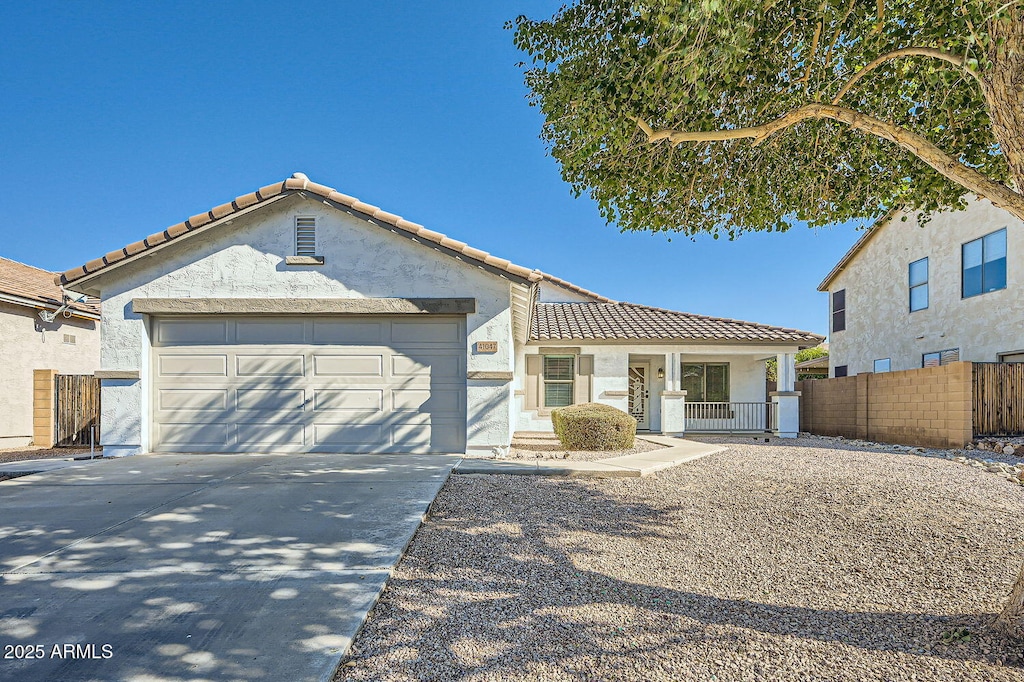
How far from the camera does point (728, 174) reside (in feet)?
23.2

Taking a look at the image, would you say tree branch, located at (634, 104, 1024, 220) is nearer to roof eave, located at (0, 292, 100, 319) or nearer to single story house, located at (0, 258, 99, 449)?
single story house, located at (0, 258, 99, 449)

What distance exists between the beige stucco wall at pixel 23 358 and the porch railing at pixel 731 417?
17.8 meters

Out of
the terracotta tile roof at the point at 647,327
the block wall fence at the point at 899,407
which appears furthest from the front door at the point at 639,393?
the block wall fence at the point at 899,407

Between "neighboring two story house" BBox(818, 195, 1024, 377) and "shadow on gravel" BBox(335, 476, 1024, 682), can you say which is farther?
"neighboring two story house" BBox(818, 195, 1024, 377)

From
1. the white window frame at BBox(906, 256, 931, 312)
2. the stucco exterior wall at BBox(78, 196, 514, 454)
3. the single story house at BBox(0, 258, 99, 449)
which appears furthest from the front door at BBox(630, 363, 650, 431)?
the single story house at BBox(0, 258, 99, 449)

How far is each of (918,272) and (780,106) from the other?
51.7 feet

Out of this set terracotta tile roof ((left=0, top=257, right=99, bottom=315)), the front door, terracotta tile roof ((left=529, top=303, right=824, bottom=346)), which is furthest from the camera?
the front door

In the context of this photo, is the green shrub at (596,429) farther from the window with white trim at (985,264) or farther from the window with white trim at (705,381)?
the window with white trim at (985,264)

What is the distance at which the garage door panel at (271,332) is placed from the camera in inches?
379

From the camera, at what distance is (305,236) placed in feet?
31.4

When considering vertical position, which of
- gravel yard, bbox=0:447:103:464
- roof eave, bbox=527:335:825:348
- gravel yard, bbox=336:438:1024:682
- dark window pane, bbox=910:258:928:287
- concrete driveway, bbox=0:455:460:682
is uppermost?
dark window pane, bbox=910:258:928:287

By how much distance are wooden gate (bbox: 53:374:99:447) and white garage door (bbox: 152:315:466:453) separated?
474 centimetres

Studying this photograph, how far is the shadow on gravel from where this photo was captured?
3059mm

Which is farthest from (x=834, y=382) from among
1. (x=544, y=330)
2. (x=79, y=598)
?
(x=79, y=598)
